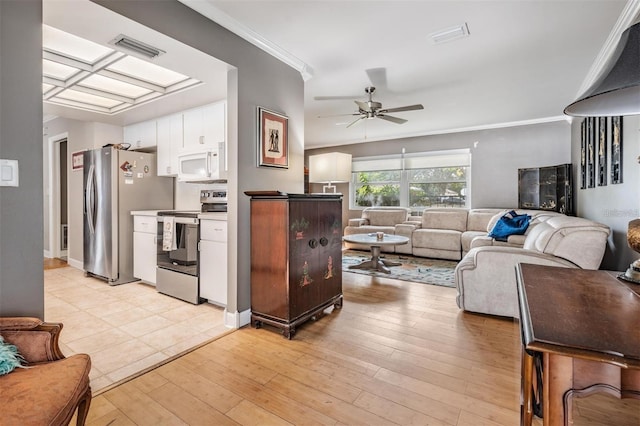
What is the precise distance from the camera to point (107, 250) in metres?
3.91

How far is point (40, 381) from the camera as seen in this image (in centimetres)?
A: 105

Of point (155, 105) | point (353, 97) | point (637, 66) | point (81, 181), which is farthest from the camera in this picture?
point (81, 181)

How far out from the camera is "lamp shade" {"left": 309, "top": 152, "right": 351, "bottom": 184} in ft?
12.6

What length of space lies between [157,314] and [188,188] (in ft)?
6.54

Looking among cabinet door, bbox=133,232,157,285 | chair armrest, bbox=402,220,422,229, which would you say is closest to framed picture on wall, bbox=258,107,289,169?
cabinet door, bbox=133,232,157,285

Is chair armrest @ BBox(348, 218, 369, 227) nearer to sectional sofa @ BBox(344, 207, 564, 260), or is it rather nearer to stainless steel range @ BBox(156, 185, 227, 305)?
sectional sofa @ BBox(344, 207, 564, 260)

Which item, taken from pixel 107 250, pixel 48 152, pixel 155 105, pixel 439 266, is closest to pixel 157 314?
pixel 107 250

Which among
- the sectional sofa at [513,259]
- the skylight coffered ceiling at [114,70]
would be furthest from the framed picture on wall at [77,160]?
the sectional sofa at [513,259]

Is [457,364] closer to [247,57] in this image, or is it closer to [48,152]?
[247,57]

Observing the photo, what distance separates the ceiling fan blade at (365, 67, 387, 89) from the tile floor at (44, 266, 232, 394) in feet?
9.81

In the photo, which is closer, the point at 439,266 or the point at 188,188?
the point at 188,188

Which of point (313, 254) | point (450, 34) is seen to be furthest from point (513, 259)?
point (450, 34)

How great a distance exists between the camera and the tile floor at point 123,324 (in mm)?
2092

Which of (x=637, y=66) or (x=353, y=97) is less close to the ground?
(x=353, y=97)
